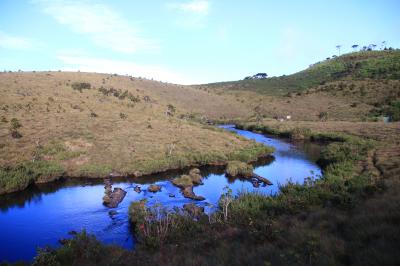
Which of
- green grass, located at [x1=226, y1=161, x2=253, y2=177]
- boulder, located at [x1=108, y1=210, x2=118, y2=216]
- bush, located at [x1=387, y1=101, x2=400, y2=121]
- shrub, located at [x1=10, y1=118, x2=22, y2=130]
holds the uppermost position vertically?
bush, located at [x1=387, y1=101, x2=400, y2=121]

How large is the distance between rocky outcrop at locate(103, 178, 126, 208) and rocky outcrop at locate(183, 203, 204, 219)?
622 centimetres

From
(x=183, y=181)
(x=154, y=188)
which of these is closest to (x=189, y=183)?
(x=183, y=181)

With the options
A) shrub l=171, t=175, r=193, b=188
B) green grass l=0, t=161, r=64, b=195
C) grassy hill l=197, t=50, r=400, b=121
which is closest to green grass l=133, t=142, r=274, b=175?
shrub l=171, t=175, r=193, b=188

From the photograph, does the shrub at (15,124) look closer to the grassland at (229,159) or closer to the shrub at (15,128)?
the shrub at (15,128)

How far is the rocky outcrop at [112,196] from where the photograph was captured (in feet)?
92.7

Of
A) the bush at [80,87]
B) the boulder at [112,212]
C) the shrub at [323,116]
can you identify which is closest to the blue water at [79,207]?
the boulder at [112,212]

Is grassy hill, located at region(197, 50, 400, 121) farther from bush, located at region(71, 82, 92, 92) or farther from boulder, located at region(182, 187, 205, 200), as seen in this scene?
boulder, located at region(182, 187, 205, 200)

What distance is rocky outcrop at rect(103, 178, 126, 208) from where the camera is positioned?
28266 mm

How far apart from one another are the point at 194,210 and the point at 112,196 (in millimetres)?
8615

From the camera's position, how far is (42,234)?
23047 millimetres

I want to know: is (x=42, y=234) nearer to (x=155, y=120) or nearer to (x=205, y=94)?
(x=155, y=120)

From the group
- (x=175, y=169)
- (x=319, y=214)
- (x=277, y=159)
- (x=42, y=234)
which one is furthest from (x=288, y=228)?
(x=277, y=159)

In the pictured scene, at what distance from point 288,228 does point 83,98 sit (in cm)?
6191

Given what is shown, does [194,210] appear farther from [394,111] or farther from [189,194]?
[394,111]
